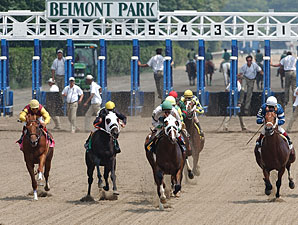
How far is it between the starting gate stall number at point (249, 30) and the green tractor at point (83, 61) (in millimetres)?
12001

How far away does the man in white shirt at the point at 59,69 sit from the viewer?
83.5ft

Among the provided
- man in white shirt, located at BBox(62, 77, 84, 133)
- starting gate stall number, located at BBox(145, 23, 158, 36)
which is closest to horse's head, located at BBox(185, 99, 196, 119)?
man in white shirt, located at BBox(62, 77, 84, 133)

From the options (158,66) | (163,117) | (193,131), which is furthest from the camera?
(158,66)

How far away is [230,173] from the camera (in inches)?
638

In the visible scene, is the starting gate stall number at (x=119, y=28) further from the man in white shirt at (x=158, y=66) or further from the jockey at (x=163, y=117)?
the jockey at (x=163, y=117)

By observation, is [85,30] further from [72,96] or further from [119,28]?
[72,96]

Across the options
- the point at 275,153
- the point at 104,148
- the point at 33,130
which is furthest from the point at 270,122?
the point at 33,130

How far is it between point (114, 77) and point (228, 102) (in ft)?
79.1

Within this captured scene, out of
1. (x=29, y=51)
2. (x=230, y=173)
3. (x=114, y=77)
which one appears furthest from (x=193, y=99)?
(x=114, y=77)

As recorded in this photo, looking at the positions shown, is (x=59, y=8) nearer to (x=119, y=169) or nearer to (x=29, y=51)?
(x=119, y=169)

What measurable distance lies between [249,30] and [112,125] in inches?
507

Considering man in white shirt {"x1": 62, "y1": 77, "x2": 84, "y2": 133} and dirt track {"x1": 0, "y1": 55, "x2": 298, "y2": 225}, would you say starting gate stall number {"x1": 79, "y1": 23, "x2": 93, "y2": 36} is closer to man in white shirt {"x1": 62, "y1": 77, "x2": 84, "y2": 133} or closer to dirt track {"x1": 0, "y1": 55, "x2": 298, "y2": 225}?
man in white shirt {"x1": 62, "y1": 77, "x2": 84, "y2": 133}

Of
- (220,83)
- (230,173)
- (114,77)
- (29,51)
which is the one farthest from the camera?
(114,77)

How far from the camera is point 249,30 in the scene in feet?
81.5
